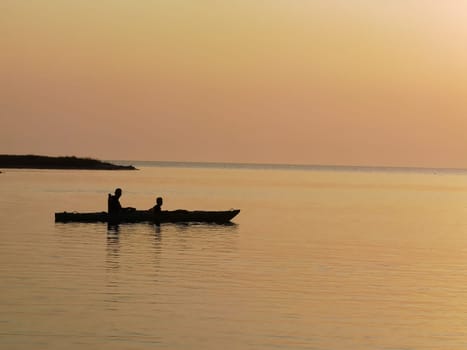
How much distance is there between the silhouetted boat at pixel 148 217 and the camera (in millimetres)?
47188

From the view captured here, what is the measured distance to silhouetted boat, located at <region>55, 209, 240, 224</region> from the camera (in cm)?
4719

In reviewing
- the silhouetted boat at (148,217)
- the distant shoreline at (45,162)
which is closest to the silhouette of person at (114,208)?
the silhouetted boat at (148,217)

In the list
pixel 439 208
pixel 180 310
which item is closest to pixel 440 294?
pixel 180 310

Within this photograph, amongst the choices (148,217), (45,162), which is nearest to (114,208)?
(148,217)

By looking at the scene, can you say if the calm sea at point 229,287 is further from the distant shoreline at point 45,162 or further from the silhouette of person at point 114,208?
the distant shoreline at point 45,162

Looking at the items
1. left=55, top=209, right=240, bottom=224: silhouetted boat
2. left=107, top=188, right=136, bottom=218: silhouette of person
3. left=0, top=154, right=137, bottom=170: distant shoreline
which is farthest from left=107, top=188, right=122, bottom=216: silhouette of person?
left=0, top=154, right=137, bottom=170: distant shoreline

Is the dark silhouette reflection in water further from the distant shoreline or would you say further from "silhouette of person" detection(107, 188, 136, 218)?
the distant shoreline

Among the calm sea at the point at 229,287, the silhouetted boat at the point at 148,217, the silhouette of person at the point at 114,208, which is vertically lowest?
the calm sea at the point at 229,287

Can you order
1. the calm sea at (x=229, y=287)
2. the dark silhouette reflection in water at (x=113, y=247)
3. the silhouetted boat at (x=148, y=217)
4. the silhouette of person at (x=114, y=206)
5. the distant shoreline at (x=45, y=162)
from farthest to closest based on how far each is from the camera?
the distant shoreline at (x=45, y=162)
the silhouetted boat at (x=148, y=217)
the silhouette of person at (x=114, y=206)
the dark silhouette reflection in water at (x=113, y=247)
the calm sea at (x=229, y=287)

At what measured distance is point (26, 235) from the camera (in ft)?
136

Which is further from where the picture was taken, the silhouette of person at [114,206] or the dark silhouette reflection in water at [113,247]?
the silhouette of person at [114,206]

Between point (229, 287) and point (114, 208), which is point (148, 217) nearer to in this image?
point (114, 208)

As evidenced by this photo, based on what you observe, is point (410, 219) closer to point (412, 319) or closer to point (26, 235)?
point (26, 235)

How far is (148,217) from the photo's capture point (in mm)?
48188
